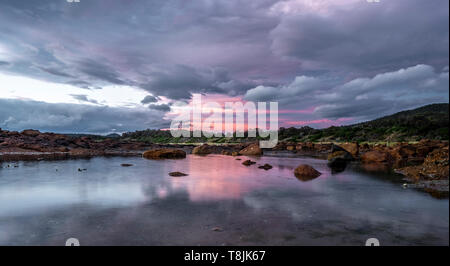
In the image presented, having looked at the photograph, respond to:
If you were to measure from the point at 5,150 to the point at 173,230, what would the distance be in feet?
200

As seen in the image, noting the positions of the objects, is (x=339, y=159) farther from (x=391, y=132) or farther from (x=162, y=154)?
(x=391, y=132)

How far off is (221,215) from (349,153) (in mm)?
32998

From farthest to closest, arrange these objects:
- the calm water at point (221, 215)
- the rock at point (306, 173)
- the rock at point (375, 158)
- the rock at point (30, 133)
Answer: the rock at point (30, 133), the rock at point (375, 158), the rock at point (306, 173), the calm water at point (221, 215)

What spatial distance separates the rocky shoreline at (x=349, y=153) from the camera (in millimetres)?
17842

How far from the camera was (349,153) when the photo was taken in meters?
36.7

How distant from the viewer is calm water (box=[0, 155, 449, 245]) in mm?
7355

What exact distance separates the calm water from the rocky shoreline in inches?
185

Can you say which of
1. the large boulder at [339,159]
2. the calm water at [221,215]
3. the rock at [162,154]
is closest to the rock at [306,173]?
the calm water at [221,215]

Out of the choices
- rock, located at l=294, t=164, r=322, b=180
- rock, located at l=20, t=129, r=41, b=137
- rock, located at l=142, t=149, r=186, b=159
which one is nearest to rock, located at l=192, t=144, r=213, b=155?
rock, located at l=142, t=149, r=186, b=159

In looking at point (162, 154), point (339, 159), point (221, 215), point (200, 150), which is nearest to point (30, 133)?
point (162, 154)

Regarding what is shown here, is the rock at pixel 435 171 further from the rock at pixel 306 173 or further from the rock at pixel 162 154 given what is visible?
the rock at pixel 162 154

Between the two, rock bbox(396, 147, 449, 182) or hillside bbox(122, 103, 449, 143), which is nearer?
rock bbox(396, 147, 449, 182)

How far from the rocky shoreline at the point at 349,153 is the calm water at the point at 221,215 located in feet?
15.4

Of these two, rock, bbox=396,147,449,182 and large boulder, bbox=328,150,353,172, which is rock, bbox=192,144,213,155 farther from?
rock, bbox=396,147,449,182
